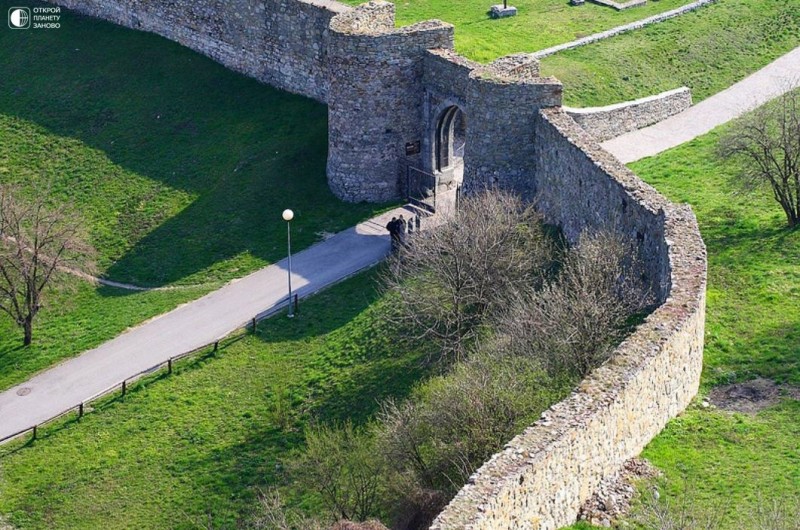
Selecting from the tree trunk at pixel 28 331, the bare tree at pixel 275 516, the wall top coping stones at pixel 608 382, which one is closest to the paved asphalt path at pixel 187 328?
the tree trunk at pixel 28 331

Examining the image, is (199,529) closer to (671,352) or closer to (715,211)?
(671,352)

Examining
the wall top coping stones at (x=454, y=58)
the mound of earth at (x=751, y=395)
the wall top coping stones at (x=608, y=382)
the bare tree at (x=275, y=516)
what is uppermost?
the wall top coping stones at (x=454, y=58)

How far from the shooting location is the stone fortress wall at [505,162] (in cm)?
2872

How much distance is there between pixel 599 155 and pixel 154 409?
43.9 feet

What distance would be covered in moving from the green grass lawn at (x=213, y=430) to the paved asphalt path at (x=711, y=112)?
33.4ft

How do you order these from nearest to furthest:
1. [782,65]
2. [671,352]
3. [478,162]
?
[671,352] < [478,162] < [782,65]

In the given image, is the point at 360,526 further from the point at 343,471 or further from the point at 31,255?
the point at 31,255

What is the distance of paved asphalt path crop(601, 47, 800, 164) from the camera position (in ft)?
164

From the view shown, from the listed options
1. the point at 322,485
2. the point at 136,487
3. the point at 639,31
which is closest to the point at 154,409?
the point at 136,487

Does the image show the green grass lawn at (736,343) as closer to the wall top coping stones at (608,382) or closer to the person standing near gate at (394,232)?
the wall top coping stones at (608,382)

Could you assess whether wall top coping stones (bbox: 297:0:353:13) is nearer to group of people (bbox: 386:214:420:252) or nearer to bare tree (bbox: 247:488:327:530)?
group of people (bbox: 386:214:420:252)

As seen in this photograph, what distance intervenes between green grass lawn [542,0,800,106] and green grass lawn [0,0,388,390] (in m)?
8.94

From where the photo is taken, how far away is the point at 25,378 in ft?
148

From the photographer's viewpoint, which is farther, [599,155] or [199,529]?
[599,155]
